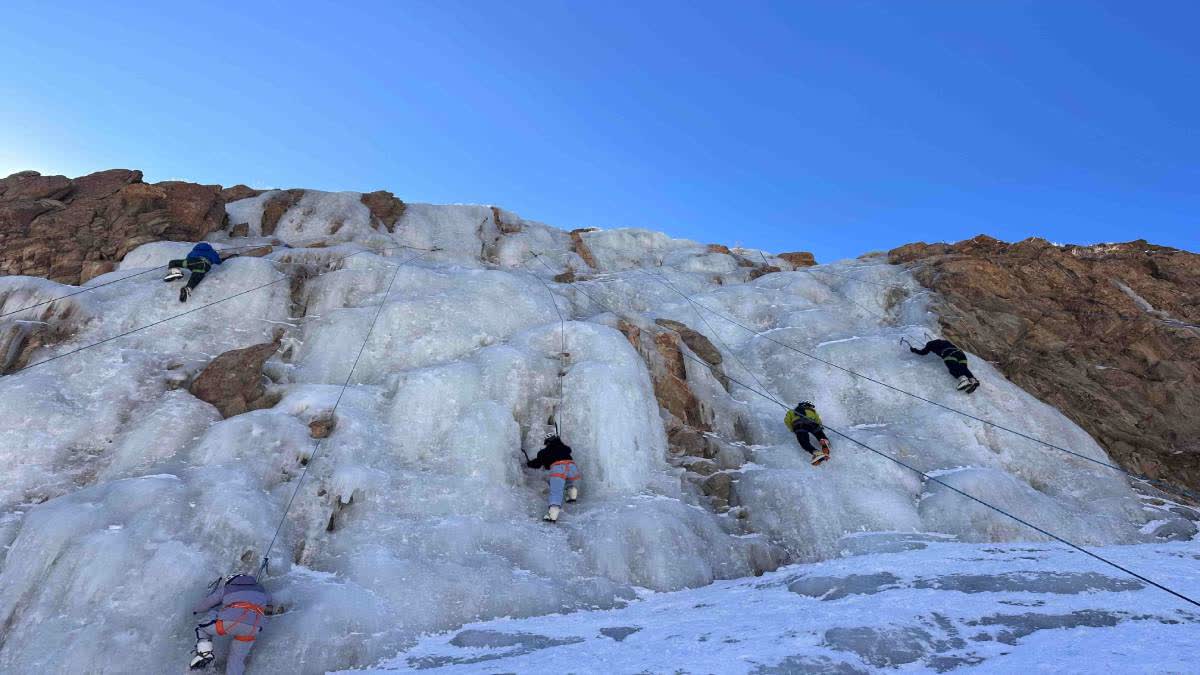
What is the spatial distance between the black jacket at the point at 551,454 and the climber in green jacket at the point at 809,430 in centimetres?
486

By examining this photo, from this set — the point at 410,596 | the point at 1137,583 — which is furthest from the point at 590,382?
the point at 1137,583

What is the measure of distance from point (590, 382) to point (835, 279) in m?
12.3

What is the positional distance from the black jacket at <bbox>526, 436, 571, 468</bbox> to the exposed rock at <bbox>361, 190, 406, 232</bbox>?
549 inches

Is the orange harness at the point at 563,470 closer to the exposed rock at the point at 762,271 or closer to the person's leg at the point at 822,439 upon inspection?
the person's leg at the point at 822,439

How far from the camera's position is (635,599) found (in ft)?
29.8

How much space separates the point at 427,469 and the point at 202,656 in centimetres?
448

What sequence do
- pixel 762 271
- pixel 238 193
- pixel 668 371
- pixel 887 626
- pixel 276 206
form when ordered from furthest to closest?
pixel 762 271 → pixel 238 193 → pixel 276 206 → pixel 668 371 → pixel 887 626

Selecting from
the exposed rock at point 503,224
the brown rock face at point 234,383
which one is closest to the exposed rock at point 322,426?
the brown rock face at point 234,383

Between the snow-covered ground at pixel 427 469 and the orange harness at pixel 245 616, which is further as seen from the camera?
the snow-covered ground at pixel 427 469

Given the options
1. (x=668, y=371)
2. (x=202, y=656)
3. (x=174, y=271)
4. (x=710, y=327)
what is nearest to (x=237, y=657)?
(x=202, y=656)

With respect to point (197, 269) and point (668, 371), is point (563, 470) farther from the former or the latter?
point (197, 269)

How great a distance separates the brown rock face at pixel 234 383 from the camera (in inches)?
460

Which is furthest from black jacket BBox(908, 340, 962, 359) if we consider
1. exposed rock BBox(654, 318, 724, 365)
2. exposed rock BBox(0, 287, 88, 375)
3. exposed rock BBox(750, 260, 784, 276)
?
exposed rock BBox(0, 287, 88, 375)

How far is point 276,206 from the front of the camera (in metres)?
21.2
